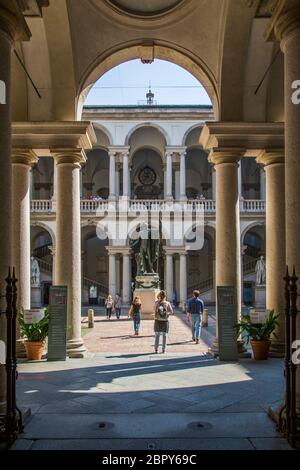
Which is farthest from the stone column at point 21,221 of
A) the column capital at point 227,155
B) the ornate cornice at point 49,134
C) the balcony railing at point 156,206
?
the balcony railing at point 156,206

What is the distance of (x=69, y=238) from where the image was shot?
35.1ft

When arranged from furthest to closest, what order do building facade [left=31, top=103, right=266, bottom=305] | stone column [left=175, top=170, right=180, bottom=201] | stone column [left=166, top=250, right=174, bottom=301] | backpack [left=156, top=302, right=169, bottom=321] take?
stone column [left=175, top=170, right=180, bottom=201] < building facade [left=31, top=103, right=266, bottom=305] < stone column [left=166, top=250, right=174, bottom=301] < backpack [left=156, top=302, right=169, bottom=321]

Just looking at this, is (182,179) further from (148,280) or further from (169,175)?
(148,280)

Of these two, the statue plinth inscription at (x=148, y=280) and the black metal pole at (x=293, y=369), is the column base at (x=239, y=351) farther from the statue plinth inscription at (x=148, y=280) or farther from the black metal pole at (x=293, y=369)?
the statue plinth inscription at (x=148, y=280)

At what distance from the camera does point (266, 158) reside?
1092cm

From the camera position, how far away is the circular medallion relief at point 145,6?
10.1 meters

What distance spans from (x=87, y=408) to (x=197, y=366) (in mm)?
3523

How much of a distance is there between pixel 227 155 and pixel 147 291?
13765mm

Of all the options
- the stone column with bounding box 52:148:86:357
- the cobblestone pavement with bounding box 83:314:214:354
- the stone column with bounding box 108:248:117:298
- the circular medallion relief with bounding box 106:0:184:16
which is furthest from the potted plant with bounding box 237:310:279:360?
the stone column with bounding box 108:248:117:298

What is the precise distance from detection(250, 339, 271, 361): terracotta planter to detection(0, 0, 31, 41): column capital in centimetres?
734

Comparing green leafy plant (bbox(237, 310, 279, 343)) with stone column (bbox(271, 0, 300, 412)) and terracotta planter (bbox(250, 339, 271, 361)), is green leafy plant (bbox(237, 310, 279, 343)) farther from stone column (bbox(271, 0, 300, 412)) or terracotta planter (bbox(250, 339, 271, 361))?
stone column (bbox(271, 0, 300, 412))

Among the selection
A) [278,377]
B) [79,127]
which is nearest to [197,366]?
[278,377]

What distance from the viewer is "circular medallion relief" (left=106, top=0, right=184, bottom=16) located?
33.3 feet
